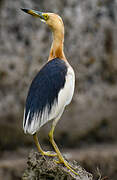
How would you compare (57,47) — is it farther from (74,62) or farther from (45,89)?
(74,62)

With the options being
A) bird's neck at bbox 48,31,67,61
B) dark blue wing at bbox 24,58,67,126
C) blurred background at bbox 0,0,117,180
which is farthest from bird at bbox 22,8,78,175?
blurred background at bbox 0,0,117,180

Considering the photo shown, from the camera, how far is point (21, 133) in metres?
6.82

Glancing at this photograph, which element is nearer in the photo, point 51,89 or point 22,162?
point 51,89

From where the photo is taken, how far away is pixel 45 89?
308 centimetres

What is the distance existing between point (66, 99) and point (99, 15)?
166 inches

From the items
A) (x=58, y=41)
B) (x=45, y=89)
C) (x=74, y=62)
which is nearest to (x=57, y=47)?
(x=58, y=41)

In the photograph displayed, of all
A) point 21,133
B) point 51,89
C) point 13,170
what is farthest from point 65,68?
point 21,133

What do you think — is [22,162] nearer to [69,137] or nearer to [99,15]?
[69,137]

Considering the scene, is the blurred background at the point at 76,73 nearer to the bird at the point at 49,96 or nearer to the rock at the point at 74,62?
the rock at the point at 74,62

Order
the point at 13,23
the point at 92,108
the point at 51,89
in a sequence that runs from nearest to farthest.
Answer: the point at 51,89
the point at 13,23
the point at 92,108

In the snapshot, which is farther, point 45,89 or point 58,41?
point 58,41

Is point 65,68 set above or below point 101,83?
above

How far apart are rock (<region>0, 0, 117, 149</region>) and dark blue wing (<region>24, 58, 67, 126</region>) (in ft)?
11.8

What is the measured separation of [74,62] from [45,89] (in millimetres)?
3990
